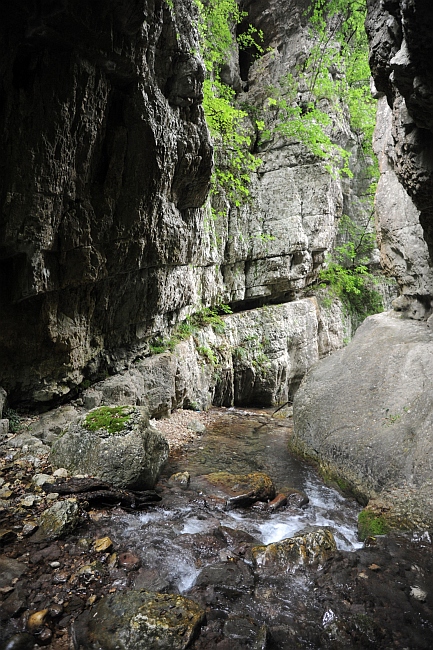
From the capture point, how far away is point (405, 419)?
723 cm

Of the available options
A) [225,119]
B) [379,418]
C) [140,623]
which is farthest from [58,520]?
[225,119]

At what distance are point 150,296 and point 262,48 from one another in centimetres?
1703

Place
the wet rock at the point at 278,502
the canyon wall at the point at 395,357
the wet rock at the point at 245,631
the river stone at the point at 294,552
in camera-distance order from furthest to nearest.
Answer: the wet rock at the point at 278,502 → the canyon wall at the point at 395,357 → the river stone at the point at 294,552 → the wet rock at the point at 245,631

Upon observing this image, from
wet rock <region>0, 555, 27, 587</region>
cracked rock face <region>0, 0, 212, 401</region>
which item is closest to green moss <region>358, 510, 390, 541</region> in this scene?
wet rock <region>0, 555, 27, 587</region>

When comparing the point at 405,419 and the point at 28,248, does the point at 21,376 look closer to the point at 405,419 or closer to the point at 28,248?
the point at 28,248

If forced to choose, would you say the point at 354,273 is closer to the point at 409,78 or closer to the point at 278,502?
the point at 409,78

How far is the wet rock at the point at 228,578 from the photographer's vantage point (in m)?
4.07

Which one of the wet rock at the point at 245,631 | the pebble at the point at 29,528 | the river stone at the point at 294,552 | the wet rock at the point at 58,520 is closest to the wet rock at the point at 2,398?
the wet rock at the point at 58,520

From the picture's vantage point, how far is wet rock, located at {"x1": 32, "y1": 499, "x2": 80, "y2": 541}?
432 centimetres

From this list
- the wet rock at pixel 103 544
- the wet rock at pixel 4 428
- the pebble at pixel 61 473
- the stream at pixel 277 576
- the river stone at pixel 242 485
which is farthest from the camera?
the wet rock at pixel 4 428

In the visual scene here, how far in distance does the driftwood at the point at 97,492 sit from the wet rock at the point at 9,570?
1338 mm

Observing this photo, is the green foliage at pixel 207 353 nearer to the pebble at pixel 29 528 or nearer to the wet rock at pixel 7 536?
the pebble at pixel 29 528

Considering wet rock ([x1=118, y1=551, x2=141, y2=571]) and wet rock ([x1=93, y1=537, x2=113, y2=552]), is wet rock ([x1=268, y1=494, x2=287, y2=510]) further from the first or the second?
wet rock ([x1=93, y1=537, x2=113, y2=552])

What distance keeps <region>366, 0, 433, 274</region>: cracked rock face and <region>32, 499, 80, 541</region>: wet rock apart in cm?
693
